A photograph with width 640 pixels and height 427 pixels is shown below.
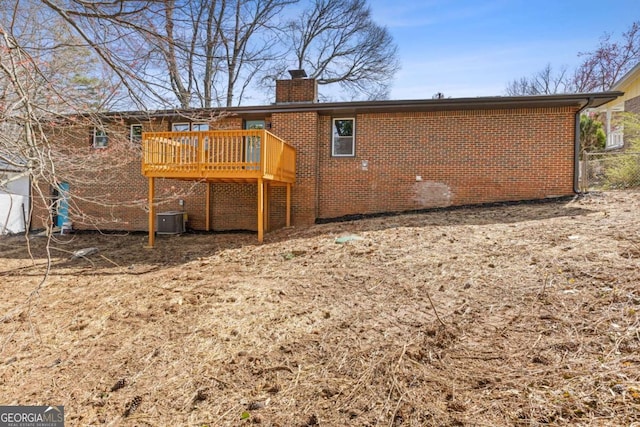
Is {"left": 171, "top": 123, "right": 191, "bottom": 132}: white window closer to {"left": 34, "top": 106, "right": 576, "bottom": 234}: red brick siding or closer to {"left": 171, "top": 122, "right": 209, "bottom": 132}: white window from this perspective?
{"left": 171, "top": 122, "right": 209, "bottom": 132}: white window

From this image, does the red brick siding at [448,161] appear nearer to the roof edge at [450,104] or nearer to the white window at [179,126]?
the roof edge at [450,104]

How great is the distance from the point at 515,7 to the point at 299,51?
55.7 ft

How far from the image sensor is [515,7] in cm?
771

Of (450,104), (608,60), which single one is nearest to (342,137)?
(450,104)

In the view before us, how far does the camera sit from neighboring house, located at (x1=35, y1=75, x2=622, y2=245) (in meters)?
9.80

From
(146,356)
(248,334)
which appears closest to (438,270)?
(248,334)

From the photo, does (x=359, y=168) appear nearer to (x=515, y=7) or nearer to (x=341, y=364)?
(x=515, y=7)

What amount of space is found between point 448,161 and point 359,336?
8.08 meters

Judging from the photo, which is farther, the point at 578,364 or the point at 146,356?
the point at 146,356

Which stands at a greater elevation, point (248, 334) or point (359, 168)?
point (359, 168)

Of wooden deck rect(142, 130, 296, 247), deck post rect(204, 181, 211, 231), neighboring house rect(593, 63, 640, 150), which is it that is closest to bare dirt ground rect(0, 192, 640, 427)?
wooden deck rect(142, 130, 296, 247)

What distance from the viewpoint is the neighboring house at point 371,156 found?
386 inches

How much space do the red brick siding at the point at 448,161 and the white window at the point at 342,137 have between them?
0.19 m

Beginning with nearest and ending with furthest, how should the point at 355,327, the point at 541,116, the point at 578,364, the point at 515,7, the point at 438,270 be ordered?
the point at 578,364
the point at 355,327
the point at 438,270
the point at 515,7
the point at 541,116
